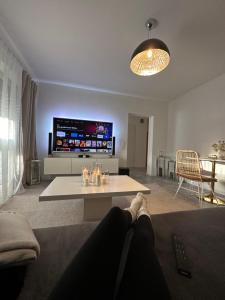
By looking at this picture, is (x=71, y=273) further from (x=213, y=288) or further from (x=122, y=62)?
(x=122, y=62)

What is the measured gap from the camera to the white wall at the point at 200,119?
9.64 feet

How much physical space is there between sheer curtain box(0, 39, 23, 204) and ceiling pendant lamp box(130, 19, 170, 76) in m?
1.81

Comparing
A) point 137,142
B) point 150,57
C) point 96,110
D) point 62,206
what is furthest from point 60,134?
point 137,142

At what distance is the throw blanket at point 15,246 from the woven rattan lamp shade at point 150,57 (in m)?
1.79

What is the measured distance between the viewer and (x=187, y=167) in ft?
7.95

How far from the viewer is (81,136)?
3.57 m

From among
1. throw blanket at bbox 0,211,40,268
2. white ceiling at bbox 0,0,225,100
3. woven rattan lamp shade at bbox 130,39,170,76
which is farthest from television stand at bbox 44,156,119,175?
throw blanket at bbox 0,211,40,268

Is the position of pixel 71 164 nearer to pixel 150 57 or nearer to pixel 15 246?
pixel 150 57

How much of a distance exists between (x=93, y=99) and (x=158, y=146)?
8.08 feet

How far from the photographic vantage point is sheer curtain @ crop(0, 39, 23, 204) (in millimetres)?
1976

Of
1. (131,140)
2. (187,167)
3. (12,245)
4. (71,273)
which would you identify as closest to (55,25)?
(12,245)

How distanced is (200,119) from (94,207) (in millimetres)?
3234

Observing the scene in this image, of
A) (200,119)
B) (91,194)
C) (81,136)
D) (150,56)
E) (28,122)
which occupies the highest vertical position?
(150,56)

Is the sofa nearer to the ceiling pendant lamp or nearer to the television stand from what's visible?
the ceiling pendant lamp
